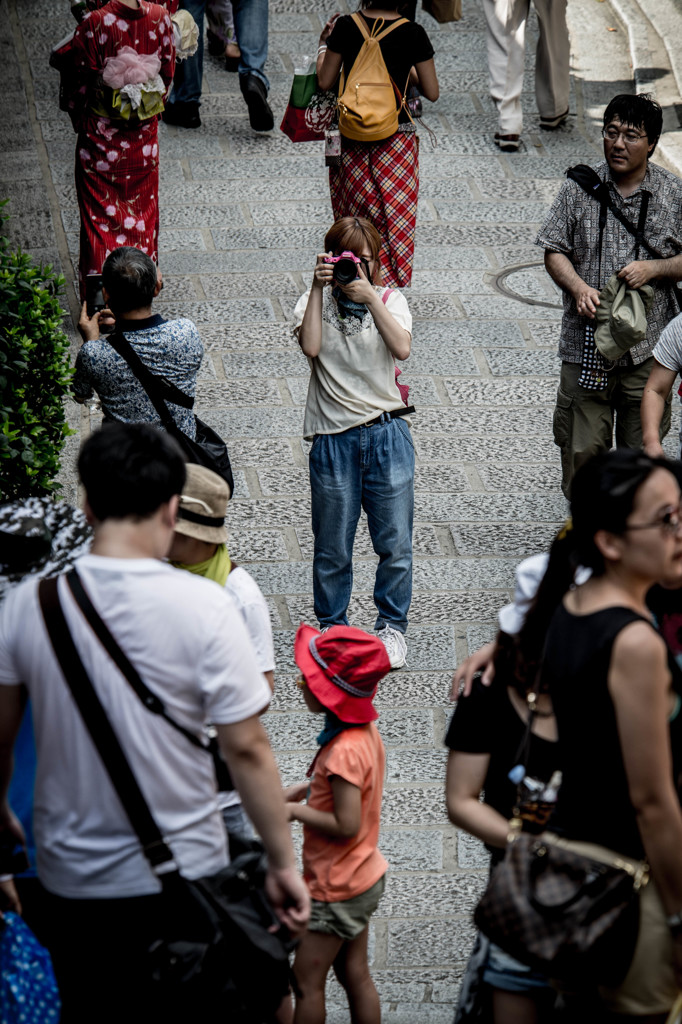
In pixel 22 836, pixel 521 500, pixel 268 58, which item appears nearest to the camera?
pixel 22 836

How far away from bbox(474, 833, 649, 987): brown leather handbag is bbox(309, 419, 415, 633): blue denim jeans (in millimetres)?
2684

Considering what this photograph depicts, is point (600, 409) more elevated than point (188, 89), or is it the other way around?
point (188, 89)

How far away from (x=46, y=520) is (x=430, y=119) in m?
8.01

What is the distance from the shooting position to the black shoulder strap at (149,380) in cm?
461

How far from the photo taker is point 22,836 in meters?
2.85

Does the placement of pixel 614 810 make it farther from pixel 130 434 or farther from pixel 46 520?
pixel 46 520

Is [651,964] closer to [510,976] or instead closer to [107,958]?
[510,976]

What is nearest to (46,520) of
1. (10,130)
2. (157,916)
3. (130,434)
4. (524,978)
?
(130,434)

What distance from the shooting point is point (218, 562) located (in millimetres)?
3596

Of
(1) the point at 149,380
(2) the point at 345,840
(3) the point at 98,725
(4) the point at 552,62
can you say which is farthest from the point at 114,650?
(4) the point at 552,62

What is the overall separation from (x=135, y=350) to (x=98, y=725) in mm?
2296

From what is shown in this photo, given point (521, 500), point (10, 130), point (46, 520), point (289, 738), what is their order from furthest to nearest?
point (10, 130)
point (521, 500)
point (289, 738)
point (46, 520)

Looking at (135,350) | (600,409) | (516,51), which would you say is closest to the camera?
(135,350)

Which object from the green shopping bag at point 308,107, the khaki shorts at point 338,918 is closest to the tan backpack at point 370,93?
the green shopping bag at point 308,107
